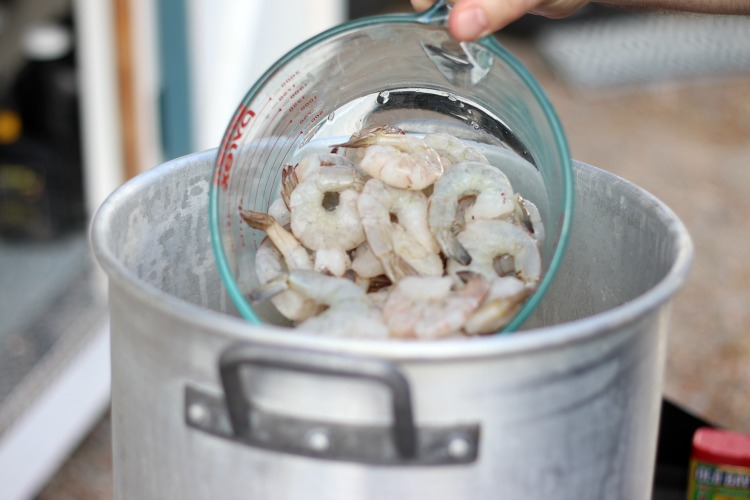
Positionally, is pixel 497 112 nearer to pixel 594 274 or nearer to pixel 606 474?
pixel 594 274

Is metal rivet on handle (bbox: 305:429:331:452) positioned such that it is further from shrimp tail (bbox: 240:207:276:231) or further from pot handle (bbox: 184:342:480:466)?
shrimp tail (bbox: 240:207:276:231)

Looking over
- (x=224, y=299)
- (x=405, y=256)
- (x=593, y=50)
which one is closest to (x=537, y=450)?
(x=405, y=256)

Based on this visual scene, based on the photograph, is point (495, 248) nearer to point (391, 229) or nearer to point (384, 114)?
point (391, 229)

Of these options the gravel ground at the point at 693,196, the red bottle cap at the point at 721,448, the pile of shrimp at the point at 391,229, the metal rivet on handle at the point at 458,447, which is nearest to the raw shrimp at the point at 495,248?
the pile of shrimp at the point at 391,229

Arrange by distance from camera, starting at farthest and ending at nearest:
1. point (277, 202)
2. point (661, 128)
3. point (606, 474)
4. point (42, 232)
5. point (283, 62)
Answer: point (661, 128) < point (42, 232) < point (277, 202) < point (283, 62) < point (606, 474)

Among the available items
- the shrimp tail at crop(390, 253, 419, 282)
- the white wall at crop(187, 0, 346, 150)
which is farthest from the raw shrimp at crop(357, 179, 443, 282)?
the white wall at crop(187, 0, 346, 150)

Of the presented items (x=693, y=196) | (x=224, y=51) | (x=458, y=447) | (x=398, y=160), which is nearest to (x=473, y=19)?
(x=398, y=160)

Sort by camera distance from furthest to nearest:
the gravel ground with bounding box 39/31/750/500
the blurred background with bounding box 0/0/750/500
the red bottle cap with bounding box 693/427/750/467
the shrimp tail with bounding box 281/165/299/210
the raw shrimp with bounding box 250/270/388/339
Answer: the gravel ground with bounding box 39/31/750/500
the blurred background with bounding box 0/0/750/500
the red bottle cap with bounding box 693/427/750/467
the shrimp tail with bounding box 281/165/299/210
the raw shrimp with bounding box 250/270/388/339

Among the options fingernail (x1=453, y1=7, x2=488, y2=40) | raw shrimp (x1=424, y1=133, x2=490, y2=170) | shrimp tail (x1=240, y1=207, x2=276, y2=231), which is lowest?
shrimp tail (x1=240, y1=207, x2=276, y2=231)
